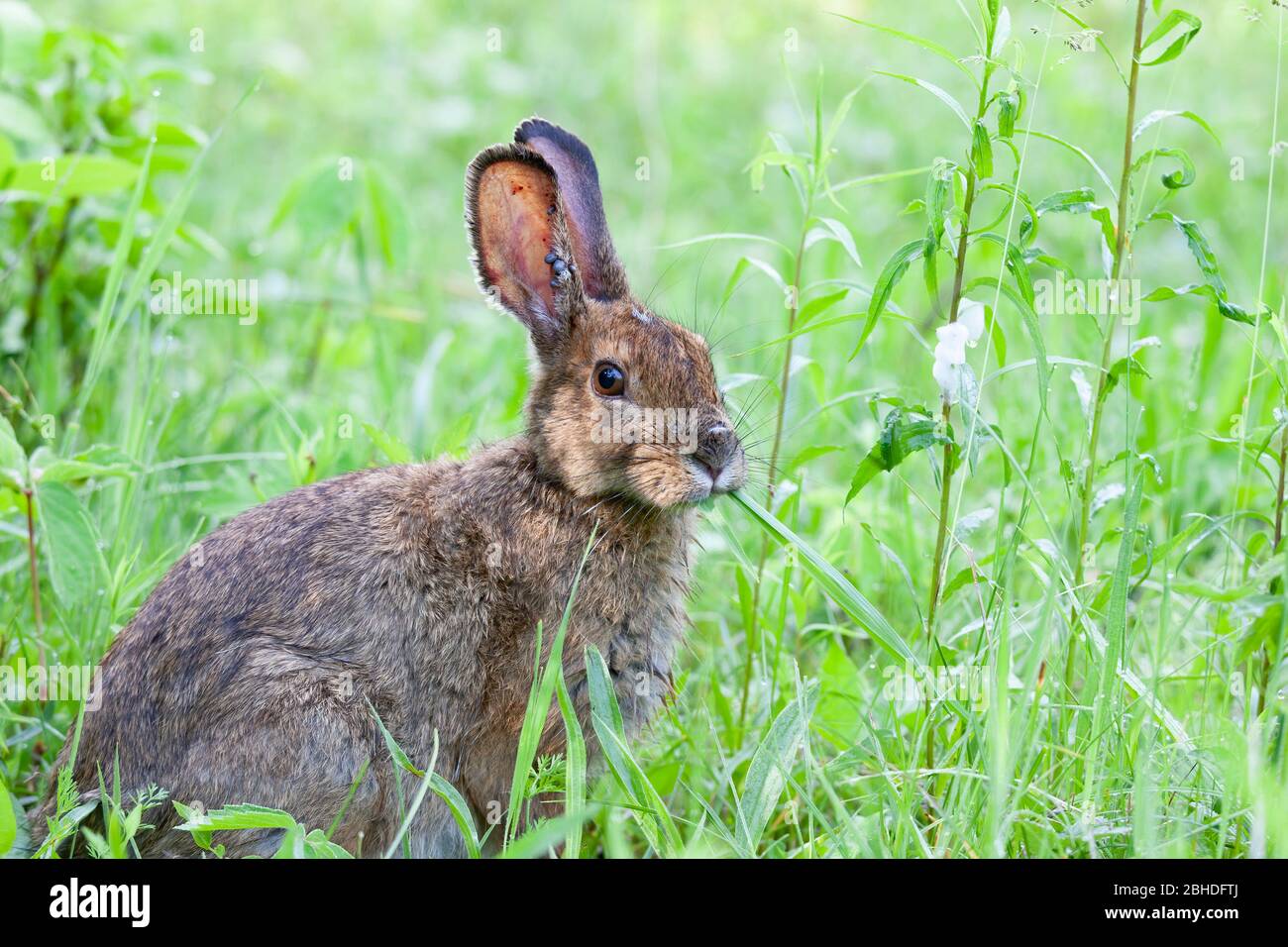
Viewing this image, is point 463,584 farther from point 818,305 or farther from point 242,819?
point 818,305

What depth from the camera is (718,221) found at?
8.71 m

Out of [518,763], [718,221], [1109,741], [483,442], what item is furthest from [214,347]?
[1109,741]

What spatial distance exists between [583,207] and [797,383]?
58.8 inches

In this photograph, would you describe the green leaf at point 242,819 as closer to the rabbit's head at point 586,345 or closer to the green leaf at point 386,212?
the rabbit's head at point 586,345

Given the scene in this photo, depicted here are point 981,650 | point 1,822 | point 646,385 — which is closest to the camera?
point 1,822

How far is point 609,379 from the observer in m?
4.43

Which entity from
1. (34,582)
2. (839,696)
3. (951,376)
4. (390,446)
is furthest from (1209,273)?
(34,582)

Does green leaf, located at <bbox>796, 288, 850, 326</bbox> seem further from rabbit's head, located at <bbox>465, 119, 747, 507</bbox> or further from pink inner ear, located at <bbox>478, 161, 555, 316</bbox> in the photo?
pink inner ear, located at <bbox>478, 161, 555, 316</bbox>

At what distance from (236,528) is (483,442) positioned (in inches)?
40.5

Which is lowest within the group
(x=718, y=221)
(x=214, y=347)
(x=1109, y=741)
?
(x=1109, y=741)

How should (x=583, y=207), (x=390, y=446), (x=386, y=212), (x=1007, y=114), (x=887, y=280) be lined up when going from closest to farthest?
1. (x=1007, y=114)
2. (x=887, y=280)
3. (x=583, y=207)
4. (x=390, y=446)
5. (x=386, y=212)

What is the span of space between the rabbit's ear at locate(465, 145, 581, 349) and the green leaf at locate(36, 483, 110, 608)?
4.75 feet

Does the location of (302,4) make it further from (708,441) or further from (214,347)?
(708,441)

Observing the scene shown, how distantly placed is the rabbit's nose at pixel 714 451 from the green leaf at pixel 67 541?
187 cm
